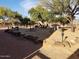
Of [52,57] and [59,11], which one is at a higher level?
[59,11]

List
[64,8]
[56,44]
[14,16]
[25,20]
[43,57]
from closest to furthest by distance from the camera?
[43,57] → [56,44] → [64,8] → [25,20] → [14,16]

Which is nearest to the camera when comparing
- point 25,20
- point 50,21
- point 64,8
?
point 64,8

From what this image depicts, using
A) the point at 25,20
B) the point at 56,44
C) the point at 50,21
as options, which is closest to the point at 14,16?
the point at 25,20

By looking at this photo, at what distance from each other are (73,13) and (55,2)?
3328mm

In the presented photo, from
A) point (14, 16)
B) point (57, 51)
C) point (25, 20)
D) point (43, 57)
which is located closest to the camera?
point (43, 57)

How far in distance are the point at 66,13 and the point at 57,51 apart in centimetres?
1952

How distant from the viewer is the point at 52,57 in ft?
39.4

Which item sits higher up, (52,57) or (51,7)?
(51,7)

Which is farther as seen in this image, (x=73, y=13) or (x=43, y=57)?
(x=73, y=13)

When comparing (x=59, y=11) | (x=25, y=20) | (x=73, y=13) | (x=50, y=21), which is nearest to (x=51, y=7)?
(x=59, y=11)

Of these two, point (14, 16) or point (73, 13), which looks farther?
point (14, 16)

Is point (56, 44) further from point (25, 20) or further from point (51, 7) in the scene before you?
point (25, 20)

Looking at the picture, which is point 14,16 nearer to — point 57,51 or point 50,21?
point 50,21

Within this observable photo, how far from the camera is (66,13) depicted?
32375 mm
